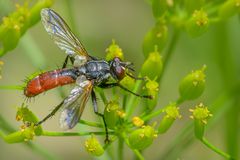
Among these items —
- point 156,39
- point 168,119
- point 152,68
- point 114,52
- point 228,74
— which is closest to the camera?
point 168,119

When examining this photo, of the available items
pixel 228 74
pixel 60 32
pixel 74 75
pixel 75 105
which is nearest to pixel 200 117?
pixel 75 105

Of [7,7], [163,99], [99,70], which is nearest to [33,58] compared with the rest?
[7,7]

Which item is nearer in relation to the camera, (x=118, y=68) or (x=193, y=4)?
(x=118, y=68)

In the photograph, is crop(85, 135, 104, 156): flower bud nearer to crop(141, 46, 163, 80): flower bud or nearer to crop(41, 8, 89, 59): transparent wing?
crop(141, 46, 163, 80): flower bud

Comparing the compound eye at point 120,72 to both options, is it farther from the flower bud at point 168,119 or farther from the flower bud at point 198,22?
the flower bud at point 198,22

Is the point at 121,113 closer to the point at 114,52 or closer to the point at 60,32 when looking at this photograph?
the point at 114,52

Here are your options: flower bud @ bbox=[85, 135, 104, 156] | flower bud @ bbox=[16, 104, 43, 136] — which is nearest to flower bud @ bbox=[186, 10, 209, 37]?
flower bud @ bbox=[85, 135, 104, 156]
